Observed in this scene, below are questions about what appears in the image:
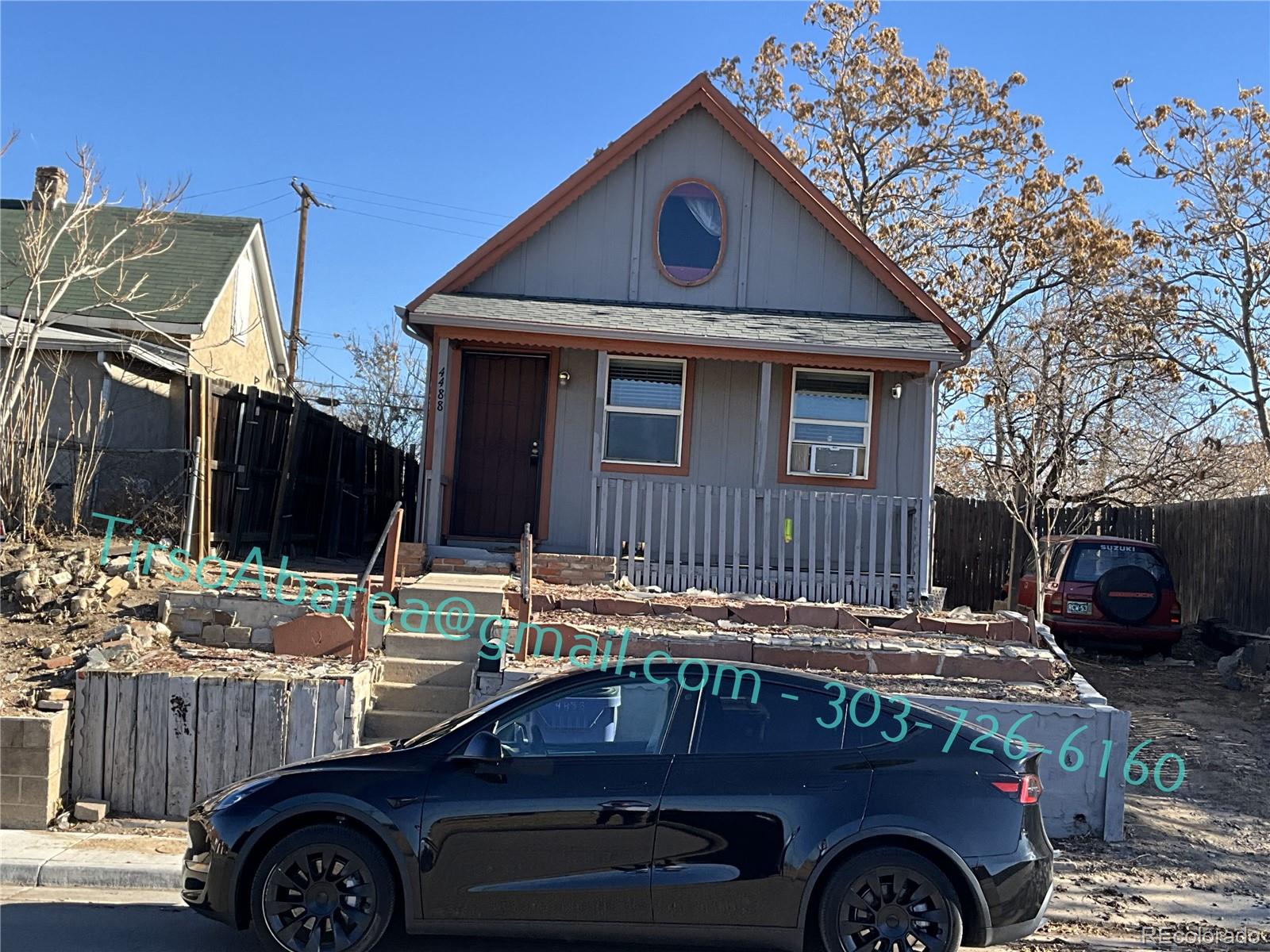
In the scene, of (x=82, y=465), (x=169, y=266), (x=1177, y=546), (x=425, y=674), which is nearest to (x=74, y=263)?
(x=82, y=465)

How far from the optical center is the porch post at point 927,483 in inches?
499

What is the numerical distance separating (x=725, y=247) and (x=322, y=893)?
10463mm

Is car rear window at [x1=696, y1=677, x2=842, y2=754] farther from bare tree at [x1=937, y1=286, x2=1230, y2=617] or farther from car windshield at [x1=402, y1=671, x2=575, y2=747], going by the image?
bare tree at [x1=937, y1=286, x2=1230, y2=617]

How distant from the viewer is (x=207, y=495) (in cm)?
1162

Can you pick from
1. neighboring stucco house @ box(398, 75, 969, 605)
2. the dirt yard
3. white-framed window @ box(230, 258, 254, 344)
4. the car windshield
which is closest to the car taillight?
the dirt yard

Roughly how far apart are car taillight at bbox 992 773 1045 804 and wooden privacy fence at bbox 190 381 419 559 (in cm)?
877

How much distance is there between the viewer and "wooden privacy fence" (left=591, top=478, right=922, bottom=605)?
492 inches

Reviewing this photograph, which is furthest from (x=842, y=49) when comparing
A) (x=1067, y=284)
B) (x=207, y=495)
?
(x=207, y=495)

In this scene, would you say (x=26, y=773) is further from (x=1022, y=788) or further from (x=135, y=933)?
(x=1022, y=788)

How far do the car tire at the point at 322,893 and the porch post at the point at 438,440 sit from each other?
756cm

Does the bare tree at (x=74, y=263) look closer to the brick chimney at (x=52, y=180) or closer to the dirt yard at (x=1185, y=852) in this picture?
the brick chimney at (x=52, y=180)

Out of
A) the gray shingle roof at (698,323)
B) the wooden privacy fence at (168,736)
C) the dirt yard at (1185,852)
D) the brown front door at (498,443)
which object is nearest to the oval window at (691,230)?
the gray shingle roof at (698,323)

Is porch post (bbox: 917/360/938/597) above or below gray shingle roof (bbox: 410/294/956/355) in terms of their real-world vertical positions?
below

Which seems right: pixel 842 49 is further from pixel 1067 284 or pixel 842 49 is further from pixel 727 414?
pixel 727 414
